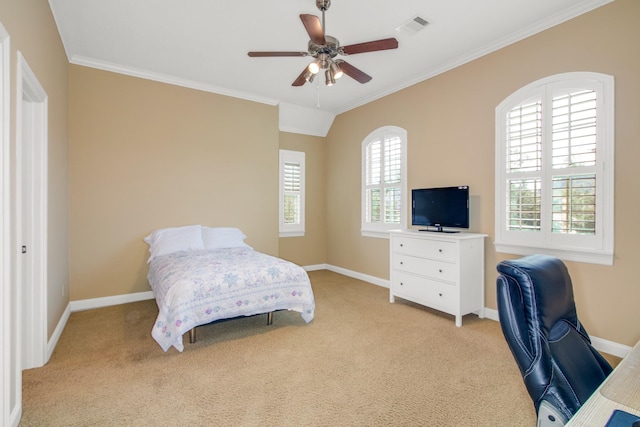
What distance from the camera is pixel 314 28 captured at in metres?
2.26

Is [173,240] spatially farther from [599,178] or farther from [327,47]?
[599,178]

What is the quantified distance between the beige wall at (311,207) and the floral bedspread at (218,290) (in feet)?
7.73

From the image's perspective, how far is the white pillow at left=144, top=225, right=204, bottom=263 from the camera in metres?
3.90

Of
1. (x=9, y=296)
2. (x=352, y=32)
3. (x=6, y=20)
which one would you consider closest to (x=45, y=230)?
(x=9, y=296)

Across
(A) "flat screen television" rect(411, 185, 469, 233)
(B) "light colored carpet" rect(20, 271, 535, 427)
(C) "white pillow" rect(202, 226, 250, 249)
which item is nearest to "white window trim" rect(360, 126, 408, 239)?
(A) "flat screen television" rect(411, 185, 469, 233)

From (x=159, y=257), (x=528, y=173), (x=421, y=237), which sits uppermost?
(x=528, y=173)

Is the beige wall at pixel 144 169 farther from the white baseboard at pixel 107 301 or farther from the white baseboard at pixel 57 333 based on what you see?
the white baseboard at pixel 57 333

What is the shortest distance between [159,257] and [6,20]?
8.55 feet

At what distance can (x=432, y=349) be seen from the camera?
278 cm

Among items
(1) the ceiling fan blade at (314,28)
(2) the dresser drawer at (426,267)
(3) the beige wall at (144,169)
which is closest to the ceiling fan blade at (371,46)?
(1) the ceiling fan blade at (314,28)

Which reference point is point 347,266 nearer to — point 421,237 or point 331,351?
point 421,237

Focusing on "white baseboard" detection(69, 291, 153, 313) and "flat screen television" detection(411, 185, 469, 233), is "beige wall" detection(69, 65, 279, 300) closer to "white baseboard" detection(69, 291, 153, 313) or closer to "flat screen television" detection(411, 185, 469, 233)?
"white baseboard" detection(69, 291, 153, 313)

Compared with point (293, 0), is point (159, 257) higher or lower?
lower

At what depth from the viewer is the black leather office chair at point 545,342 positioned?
3.35 feet
